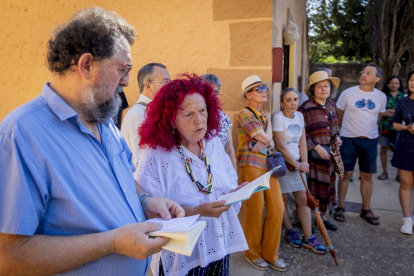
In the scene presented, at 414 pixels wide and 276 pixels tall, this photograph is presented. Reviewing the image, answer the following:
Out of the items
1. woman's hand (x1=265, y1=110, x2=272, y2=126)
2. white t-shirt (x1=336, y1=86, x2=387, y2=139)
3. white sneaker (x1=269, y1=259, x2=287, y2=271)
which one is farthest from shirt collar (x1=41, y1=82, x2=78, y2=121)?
white t-shirt (x1=336, y1=86, x2=387, y2=139)

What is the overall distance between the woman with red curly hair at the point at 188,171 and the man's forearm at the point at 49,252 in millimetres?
717

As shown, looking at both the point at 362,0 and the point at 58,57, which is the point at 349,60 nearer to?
the point at 362,0

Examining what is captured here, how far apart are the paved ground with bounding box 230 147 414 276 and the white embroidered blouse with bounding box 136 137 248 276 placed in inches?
51.7

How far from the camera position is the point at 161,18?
3523mm

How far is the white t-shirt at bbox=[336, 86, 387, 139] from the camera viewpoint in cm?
403

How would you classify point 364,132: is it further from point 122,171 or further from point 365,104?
point 122,171

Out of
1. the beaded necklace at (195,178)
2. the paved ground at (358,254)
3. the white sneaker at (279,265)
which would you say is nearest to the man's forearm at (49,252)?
the beaded necklace at (195,178)

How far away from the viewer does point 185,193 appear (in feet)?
5.78

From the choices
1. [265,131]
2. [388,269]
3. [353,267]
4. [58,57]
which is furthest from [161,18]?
[388,269]

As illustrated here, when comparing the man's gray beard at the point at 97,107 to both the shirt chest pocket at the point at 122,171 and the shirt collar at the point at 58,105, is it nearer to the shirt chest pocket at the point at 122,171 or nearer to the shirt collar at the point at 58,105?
the shirt collar at the point at 58,105

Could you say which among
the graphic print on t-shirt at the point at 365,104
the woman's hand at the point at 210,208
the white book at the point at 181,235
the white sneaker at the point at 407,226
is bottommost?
the white sneaker at the point at 407,226

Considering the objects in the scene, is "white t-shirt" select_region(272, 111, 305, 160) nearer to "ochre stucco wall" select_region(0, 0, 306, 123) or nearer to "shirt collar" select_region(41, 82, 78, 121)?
"ochre stucco wall" select_region(0, 0, 306, 123)

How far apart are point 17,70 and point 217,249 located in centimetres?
392

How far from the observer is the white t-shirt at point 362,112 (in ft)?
13.2
